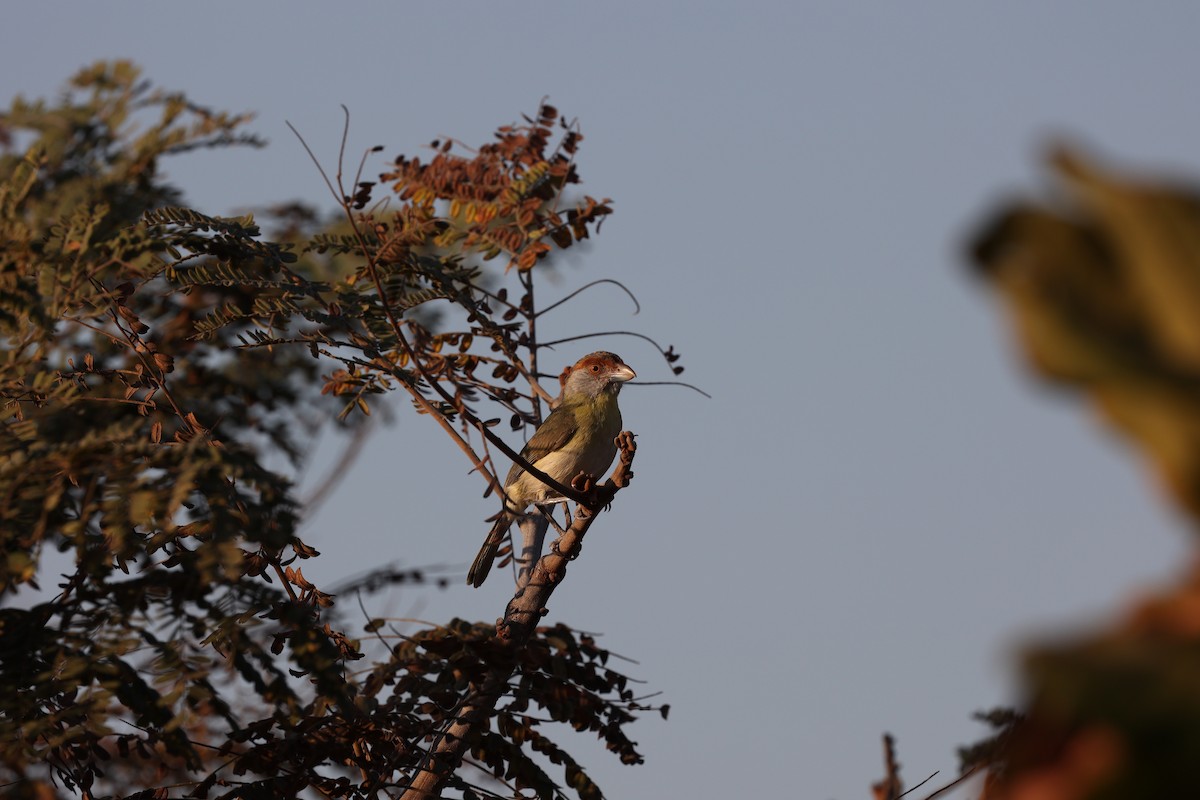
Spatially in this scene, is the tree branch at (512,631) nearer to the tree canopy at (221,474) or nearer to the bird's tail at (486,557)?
the tree canopy at (221,474)

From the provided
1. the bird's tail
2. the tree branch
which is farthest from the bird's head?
the tree branch

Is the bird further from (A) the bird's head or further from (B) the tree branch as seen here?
(B) the tree branch

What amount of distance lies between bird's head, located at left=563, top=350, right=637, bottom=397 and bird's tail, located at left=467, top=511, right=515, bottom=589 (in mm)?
1155

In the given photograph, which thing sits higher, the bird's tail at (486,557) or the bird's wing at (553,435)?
the bird's wing at (553,435)

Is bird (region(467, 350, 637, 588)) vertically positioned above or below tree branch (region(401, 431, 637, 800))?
above

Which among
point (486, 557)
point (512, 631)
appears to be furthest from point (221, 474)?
point (486, 557)

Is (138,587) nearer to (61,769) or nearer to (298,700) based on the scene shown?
(298,700)

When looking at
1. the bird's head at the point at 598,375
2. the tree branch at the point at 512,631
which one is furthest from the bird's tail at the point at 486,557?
the tree branch at the point at 512,631

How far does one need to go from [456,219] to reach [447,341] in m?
0.57

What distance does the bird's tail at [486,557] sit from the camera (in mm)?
7688

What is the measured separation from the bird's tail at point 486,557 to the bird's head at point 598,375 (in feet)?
3.79

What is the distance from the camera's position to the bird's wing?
27.2 ft

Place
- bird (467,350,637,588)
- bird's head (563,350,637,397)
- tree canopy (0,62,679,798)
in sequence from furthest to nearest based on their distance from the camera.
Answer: bird's head (563,350,637,397)
bird (467,350,637,588)
tree canopy (0,62,679,798)

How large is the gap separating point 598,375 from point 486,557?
1486mm
